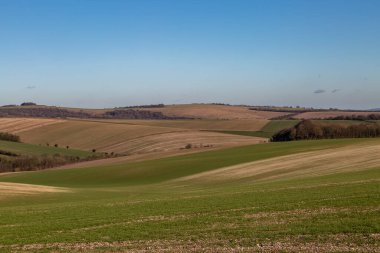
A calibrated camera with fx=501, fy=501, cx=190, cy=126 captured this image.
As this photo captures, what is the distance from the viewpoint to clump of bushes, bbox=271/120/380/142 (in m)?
83.4

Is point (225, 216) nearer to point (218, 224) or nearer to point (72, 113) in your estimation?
point (218, 224)

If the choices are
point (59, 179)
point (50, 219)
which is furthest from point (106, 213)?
point (59, 179)

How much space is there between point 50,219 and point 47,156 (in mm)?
61231

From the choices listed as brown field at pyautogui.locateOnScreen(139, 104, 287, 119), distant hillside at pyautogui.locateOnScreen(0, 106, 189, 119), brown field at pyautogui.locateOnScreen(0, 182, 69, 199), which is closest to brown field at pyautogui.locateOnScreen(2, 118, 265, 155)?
brown field at pyautogui.locateOnScreen(0, 182, 69, 199)

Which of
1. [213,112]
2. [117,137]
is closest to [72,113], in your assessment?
[213,112]

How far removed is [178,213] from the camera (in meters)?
20.1

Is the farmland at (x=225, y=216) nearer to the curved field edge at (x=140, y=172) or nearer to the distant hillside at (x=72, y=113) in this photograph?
the curved field edge at (x=140, y=172)

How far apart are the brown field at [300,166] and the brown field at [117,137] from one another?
1083 inches

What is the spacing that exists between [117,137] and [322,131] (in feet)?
133

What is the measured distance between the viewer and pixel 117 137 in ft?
334

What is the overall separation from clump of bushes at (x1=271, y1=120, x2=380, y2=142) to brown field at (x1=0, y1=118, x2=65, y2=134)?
62.6 metres

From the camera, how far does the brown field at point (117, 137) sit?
86.9 metres

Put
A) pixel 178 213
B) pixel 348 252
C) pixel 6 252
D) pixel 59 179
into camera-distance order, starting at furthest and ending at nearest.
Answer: pixel 59 179
pixel 178 213
pixel 6 252
pixel 348 252

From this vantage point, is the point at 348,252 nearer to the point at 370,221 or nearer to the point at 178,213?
the point at 370,221
